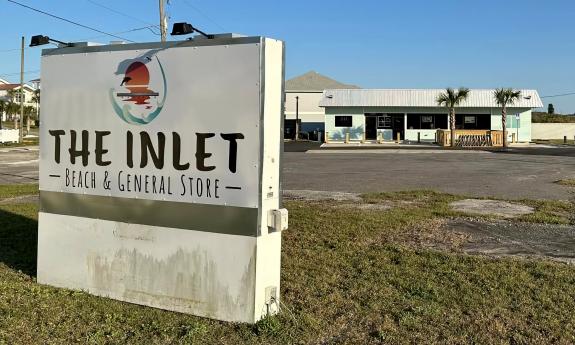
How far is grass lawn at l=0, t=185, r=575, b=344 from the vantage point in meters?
4.16

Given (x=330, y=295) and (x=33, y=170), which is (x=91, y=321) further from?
(x=33, y=170)

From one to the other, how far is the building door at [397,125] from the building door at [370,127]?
→ 1580 mm

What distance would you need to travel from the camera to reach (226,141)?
14.8 feet

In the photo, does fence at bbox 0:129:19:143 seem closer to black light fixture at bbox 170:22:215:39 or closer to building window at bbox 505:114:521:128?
building window at bbox 505:114:521:128

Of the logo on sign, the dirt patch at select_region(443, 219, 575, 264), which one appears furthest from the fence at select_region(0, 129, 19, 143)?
the logo on sign

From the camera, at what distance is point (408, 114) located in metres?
48.4

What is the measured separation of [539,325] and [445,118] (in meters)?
45.9

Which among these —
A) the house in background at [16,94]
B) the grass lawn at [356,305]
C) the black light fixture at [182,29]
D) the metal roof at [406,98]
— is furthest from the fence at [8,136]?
the house in background at [16,94]

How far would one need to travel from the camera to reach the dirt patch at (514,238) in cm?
694

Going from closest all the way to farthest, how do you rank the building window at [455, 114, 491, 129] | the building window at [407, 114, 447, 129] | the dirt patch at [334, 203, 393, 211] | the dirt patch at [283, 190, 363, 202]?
the dirt patch at [334, 203, 393, 211] < the dirt patch at [283, 190, 363, 202] < the building window at [455, 114, 491, 129] < the building window at [407, 114, 447, 129]

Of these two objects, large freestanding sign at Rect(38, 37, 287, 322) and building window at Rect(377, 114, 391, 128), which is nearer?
large freestanding sign at Rect(38, 37, 287, 322)

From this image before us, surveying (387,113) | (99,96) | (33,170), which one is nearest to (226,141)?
(99,96)

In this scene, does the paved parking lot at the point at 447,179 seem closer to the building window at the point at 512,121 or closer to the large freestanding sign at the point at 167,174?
the large freestanding sign at the point at 167,174

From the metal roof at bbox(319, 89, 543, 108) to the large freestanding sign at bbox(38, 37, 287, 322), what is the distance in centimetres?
4243
